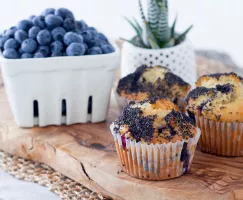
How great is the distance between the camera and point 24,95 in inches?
89.2

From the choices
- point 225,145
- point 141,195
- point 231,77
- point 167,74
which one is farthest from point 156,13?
point 141,195

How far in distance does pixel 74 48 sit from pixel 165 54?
1.66ft

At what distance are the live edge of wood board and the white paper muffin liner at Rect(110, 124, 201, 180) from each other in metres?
0.03

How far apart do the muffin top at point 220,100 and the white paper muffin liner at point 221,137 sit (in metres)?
0.02

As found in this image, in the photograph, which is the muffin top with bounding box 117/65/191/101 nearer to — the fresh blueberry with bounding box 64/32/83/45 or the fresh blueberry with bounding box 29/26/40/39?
the fresh blueberry with bounding box 64/32/83/45

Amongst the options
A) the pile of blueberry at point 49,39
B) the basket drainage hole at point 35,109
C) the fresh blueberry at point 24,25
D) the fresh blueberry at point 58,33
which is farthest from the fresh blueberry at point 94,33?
the basket drainage hole at point 35,109

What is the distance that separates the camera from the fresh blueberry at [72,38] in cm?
219

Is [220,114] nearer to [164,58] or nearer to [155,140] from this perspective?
[155,140]

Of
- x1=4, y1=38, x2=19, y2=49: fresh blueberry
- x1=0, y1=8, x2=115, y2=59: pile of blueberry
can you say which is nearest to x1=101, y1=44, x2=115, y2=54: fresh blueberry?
x1=0, y1=8, x2=115, y2=59: pile of blueberry

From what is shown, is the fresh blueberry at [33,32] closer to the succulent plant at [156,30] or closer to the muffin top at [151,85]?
the muffin top at [151,85]

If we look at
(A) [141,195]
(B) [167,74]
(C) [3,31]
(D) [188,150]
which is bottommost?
(A) [141,195]

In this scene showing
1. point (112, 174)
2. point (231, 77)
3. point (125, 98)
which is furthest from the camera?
point (125, 98)

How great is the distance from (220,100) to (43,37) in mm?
694

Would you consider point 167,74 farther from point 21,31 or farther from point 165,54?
point 21,31
